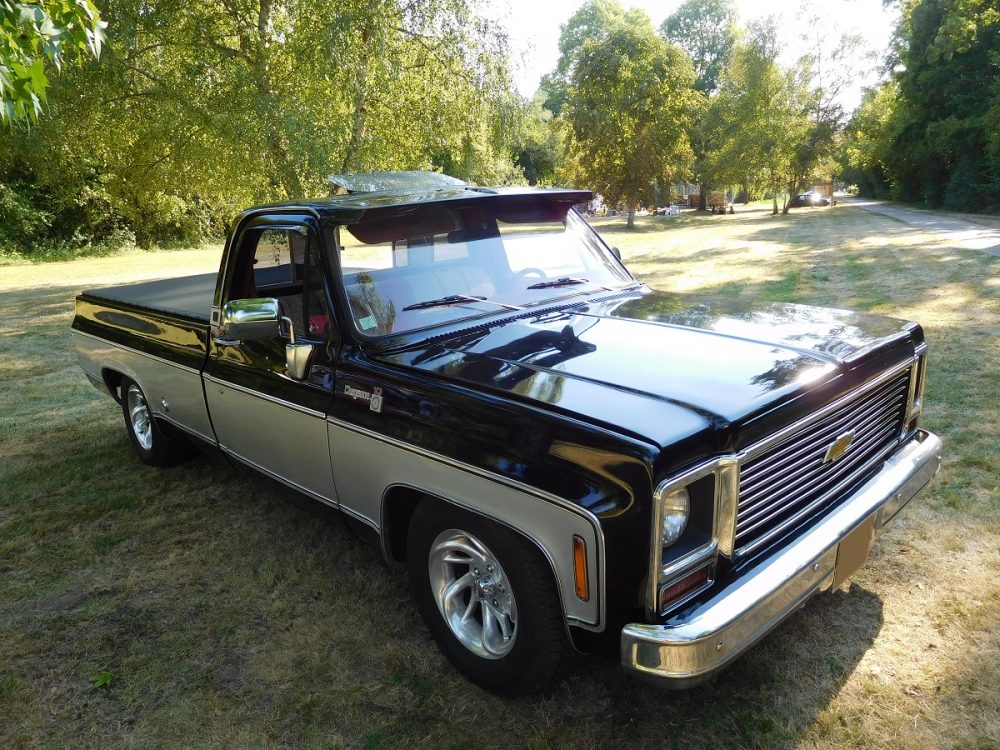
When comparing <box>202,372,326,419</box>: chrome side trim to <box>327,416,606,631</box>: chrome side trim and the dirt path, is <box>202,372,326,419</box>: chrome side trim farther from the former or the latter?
the dirt path

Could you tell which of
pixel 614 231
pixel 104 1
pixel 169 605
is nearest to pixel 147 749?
pixel 169 605

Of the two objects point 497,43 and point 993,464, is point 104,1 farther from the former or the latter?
point 993,464

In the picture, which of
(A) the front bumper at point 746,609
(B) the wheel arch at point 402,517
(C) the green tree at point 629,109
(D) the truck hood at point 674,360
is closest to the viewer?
(A) the front bumper at point 746,609

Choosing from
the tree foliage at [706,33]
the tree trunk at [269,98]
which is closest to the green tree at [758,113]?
the tree foliage at [706,33]

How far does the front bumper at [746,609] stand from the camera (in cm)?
206

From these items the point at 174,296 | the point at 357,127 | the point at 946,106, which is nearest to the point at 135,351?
the point at 174,296

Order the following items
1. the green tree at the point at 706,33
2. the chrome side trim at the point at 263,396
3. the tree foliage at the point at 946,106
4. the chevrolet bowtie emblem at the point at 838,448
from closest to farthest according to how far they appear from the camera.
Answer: the chevrolet bowtie emblem at the point at 838,448
the chrome side trim at the point at 263,396
the tree foliage at the point at 946,106
the green tree at the point at 706,33

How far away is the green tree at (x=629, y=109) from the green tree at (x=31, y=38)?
27.4m

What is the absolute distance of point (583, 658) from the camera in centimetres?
262

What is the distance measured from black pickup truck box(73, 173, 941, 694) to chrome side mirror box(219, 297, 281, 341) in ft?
0.04

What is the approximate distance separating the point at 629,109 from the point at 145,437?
90.6 ft

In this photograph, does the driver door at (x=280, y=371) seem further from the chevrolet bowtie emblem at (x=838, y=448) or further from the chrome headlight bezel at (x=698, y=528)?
the chevrolet bowtie emblem at (x=838, y=448)

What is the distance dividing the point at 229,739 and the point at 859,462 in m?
2.73

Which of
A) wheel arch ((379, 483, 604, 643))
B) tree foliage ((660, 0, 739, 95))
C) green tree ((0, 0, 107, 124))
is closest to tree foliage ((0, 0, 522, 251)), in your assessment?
green tree ((0, 0, 107, 124))
